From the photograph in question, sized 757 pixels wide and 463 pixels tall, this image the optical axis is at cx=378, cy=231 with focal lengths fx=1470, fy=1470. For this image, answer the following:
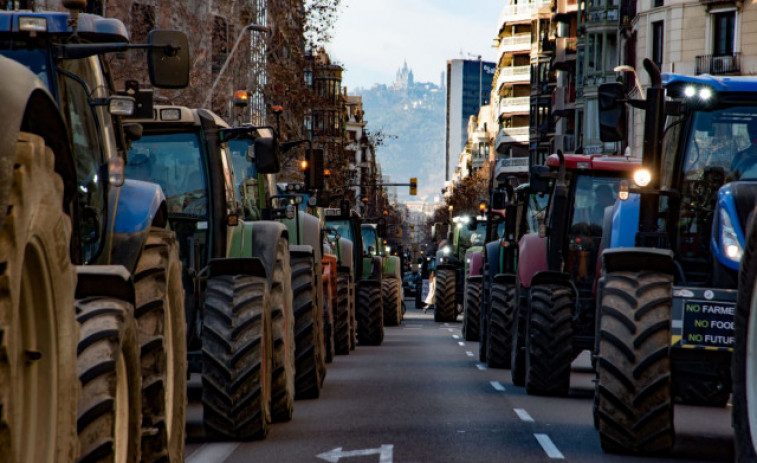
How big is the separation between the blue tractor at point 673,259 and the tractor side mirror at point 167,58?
11.7ft

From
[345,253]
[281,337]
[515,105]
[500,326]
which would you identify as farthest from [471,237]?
[515,105]

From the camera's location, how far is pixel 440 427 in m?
12.6

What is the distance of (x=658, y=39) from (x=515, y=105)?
79636mm

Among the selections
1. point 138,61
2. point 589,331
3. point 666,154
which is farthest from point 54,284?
point 138,61

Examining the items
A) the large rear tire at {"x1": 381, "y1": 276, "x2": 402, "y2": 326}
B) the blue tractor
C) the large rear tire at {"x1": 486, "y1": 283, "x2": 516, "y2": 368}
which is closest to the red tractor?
the large rear tire at {"x1": 486, "y1": 283, "x2": 516, "y2": 368}

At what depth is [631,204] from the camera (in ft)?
41.9

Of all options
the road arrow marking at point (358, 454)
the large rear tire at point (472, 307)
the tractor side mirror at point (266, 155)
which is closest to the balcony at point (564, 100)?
the large rear tire at point (472, 307)

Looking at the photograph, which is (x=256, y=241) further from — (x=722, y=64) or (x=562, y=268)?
(x=722, y=64)

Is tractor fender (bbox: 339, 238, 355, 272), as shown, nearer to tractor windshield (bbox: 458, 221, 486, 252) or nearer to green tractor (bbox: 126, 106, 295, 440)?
green tractor (bbox: 126, 106, 295, 440)

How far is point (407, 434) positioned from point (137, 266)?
512 cm

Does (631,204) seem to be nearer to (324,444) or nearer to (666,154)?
(666,154)

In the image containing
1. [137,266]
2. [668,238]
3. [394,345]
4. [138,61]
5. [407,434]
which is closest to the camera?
[137,266]

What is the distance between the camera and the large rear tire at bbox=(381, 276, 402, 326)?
37750 mm

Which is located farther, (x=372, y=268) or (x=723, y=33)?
(x=723, y=33)
